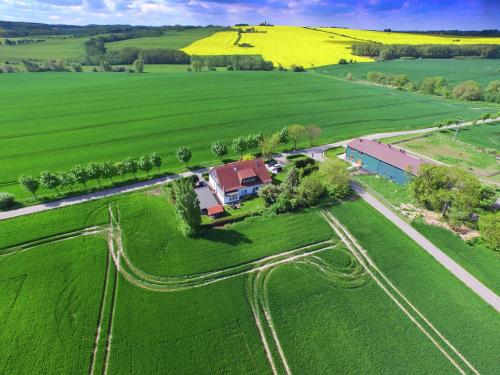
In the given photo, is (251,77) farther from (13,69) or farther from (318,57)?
(13,69)

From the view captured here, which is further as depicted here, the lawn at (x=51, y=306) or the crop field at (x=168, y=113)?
the crop field at (x=168, y=113)

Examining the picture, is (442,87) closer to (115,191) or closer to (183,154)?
(183,154)

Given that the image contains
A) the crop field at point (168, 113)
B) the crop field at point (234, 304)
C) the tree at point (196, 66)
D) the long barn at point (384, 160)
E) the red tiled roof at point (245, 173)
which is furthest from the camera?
the tree at point (196, 66)

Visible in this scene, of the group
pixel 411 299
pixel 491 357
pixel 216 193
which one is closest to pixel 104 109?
pixel 216 193

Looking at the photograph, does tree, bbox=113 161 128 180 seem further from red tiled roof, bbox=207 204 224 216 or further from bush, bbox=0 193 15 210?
red tiled roof, bbox=207 204 224 216

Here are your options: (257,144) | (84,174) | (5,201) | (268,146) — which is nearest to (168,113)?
(257,144)

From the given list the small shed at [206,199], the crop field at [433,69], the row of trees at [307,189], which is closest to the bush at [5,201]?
the small shed at [206,199]

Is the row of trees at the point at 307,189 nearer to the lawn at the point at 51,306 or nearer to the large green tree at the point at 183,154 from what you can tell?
the large green tree at the point at 183,154
